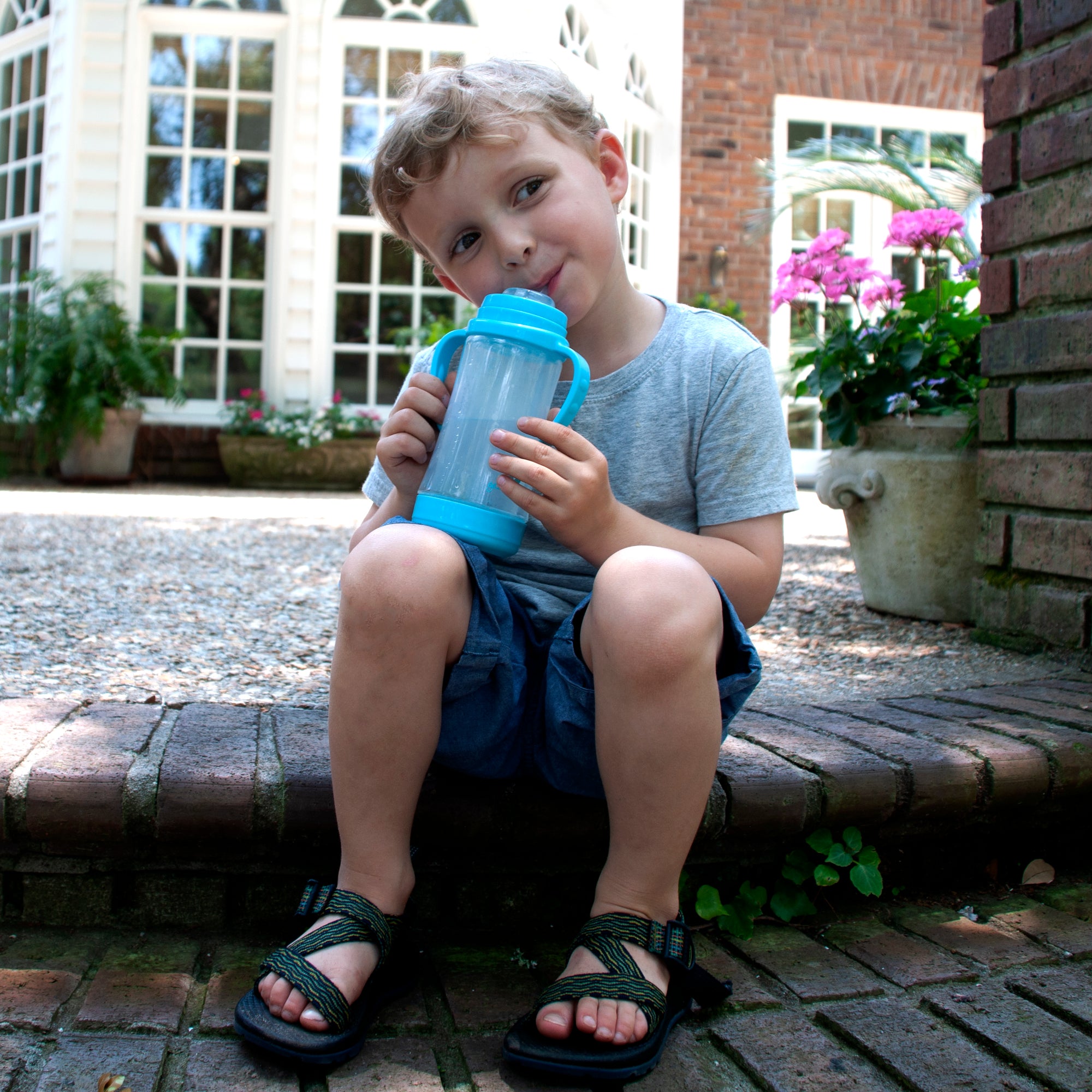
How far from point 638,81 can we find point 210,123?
10.9ft

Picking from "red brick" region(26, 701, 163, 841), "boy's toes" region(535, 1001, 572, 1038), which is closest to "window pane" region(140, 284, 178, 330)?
"red brick" region(26, 701, 163, 841)

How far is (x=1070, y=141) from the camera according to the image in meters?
2.15

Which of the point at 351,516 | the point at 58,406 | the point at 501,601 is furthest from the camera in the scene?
the point at 58,406

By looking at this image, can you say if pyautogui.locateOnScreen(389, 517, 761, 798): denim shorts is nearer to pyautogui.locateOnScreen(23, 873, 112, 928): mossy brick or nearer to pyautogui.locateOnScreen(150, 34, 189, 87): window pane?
pyautogui.locateOnScreen(23, 873, 112, 928): mossy brick

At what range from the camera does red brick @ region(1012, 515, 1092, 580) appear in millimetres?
2127

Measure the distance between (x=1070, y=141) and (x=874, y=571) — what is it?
1.13 meters

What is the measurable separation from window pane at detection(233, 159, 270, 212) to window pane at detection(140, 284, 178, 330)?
0.78 meters

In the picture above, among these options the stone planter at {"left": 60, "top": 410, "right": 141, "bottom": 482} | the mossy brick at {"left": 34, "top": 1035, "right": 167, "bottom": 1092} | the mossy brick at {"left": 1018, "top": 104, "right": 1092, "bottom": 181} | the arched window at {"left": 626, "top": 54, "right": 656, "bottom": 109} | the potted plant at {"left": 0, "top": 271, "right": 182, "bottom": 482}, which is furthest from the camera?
the arched window at {"left": 626, "top": 54, "right": 656, "bottom": 109}

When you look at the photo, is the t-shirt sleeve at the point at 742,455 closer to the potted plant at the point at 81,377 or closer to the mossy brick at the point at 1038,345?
the mossy brick at the point at 1038,345

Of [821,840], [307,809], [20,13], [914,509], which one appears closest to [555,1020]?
[307,809]

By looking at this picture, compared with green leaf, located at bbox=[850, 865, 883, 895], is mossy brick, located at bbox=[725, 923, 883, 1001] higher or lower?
lower

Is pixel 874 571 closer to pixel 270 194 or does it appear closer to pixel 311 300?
pixel 311 300

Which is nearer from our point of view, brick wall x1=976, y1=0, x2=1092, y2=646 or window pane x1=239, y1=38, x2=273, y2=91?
brick wall x1=976, y1=0, x2=1092, y2=646

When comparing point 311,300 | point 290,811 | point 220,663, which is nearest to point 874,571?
point 220,663
